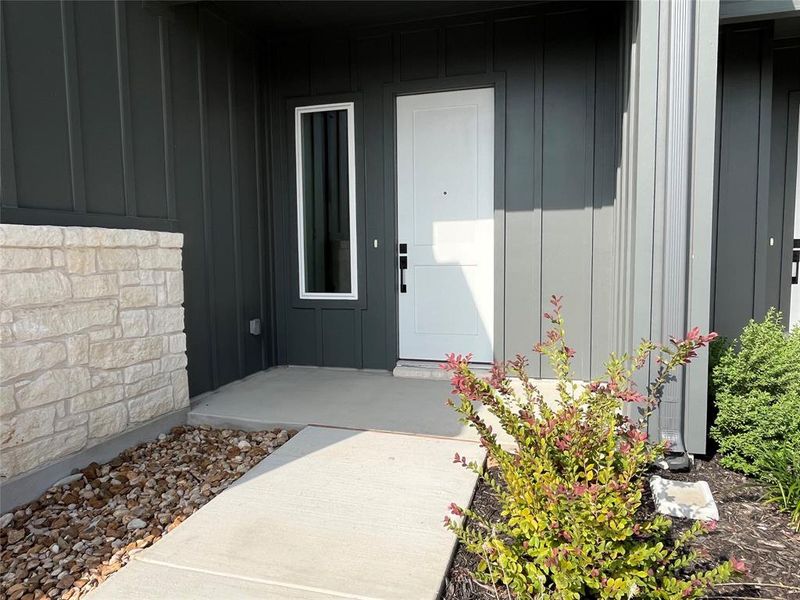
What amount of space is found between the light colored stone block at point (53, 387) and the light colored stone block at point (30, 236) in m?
0.58

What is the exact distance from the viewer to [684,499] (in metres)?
2.16

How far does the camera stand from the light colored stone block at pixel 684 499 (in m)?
2.06

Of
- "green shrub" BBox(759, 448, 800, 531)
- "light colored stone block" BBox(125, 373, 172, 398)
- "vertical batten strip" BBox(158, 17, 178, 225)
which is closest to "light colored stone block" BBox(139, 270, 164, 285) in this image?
"vertical batten strip" BBox(158, 17, 178, 225)

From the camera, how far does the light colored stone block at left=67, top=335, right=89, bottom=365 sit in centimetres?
244

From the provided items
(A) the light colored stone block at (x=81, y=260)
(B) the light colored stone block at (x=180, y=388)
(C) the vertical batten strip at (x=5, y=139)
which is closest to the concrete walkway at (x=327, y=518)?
(B) the light colored stone block at (x=180, y=388)

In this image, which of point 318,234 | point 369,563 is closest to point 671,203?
point 369,563

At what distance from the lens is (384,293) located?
4.16 m

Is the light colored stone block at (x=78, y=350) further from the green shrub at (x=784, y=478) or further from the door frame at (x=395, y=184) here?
the green shrub at (x=784, y=478)

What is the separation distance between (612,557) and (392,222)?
3074 mm

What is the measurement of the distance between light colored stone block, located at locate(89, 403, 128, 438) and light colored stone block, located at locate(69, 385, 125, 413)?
0.03 meters

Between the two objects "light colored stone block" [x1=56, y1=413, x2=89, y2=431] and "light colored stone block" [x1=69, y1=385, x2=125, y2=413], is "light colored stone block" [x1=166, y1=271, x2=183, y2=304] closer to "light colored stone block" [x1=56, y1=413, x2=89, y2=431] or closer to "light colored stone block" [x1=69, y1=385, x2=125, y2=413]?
"light colored stone block" [x1=69, y1=385, x2=125, y2=413]

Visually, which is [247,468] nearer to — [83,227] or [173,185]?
[83,227]

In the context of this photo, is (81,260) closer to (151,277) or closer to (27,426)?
(151,277)

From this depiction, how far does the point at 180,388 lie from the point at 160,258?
2.64 feet
